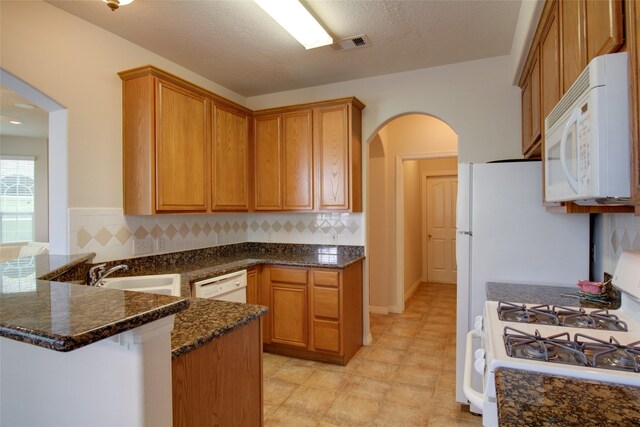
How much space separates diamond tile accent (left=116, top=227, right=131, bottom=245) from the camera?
2580mm

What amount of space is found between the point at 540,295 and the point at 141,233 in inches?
109

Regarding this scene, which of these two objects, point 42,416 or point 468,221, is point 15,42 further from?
point 468,221

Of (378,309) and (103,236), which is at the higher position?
(103,236)

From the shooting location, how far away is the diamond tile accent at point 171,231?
300cm

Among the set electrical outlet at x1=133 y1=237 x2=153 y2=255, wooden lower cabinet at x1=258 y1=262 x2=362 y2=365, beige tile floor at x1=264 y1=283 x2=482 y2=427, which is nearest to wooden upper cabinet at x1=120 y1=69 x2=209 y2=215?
electrical outlet at x1=133 y1=237 x2=153 y2=255

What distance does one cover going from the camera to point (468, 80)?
3062 millimetres

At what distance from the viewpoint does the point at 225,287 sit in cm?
272

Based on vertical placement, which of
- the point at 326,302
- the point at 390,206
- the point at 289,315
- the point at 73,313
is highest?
the point at 390,206

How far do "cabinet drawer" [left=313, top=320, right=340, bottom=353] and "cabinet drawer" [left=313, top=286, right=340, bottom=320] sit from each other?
70 mm

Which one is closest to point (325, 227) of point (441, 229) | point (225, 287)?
point (225, 287)

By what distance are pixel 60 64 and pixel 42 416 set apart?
2145mm

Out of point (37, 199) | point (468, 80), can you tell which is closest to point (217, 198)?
point (468, 80)

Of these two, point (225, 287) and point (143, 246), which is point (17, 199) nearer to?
point (143, 246)

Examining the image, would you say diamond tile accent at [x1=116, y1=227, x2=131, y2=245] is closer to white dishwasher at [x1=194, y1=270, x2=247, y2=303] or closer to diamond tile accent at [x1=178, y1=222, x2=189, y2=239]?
diamond tile accent at [x1=178, y1=222, x2=189, y2=239]
